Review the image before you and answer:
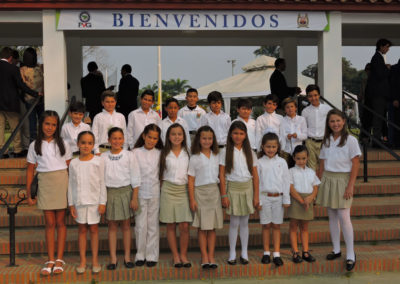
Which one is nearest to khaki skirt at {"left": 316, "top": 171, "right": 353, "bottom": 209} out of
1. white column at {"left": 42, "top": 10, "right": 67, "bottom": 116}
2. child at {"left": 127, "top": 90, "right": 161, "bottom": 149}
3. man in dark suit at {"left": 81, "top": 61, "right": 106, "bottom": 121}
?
child at {"left": 127, "top": 90, "right": 161, "bottom": 149}

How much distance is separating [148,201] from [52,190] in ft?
3.45

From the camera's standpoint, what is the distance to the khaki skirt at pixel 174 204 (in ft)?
16.0

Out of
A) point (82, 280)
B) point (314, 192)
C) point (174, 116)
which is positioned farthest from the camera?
point (174, 116)

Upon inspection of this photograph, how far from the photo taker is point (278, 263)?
4977 millimetres

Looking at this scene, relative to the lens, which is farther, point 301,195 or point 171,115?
point 171,115

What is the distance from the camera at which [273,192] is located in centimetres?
501

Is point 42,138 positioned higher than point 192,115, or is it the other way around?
point 192,115

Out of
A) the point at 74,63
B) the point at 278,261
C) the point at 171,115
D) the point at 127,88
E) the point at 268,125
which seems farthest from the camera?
the point at 74,63

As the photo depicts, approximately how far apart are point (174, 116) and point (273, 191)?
200cm

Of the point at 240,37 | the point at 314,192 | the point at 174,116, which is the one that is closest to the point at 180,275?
the point at 314,192

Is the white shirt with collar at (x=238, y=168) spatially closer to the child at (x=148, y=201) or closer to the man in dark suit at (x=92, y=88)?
the child at (x=148, y=201)

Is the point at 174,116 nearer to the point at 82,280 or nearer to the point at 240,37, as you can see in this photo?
the point at 82,280

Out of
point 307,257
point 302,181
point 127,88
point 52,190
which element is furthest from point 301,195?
point 127,88

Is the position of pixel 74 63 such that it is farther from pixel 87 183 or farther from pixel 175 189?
pixel 175 189
